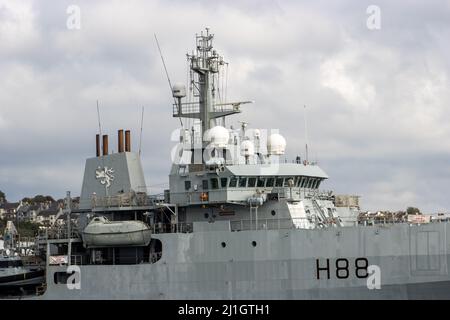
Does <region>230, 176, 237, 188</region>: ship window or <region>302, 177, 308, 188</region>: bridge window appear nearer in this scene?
<region>230, 176, 237, 188</region>: ship window

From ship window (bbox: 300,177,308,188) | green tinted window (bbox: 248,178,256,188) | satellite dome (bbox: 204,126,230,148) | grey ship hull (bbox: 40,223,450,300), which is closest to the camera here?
grey ship hull (bbox: 40,223,450,300)

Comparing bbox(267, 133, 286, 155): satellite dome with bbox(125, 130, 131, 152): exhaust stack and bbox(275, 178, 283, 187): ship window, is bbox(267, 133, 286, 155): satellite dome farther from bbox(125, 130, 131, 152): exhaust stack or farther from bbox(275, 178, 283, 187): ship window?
bbox(125, 130, 131, 152): exhaust stack

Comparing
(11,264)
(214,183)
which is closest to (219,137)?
(214,183)

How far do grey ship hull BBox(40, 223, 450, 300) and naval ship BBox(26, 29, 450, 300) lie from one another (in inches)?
1.5

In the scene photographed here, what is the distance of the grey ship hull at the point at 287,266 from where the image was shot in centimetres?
3172

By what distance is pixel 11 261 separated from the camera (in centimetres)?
3966

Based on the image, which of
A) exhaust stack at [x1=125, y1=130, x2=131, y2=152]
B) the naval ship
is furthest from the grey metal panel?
exhaust stack at [x1=125, y1=130, x2=131, y2=152]

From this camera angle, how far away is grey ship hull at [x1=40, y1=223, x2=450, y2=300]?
104ft

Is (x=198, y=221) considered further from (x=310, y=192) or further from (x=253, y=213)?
(x=310, y=192)

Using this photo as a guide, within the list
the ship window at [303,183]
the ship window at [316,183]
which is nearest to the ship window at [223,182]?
the ship window at [303,183]

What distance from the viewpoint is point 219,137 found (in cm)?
3572

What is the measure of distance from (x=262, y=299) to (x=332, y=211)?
5853 mm
